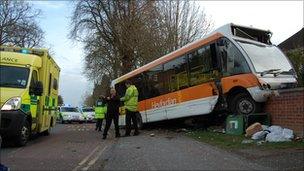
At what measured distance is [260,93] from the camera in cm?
1558

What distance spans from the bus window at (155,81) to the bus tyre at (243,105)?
485 cm

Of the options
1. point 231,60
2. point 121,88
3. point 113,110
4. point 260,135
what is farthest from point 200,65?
point 121,88

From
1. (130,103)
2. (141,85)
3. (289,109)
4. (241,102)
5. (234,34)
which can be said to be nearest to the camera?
(289,109)

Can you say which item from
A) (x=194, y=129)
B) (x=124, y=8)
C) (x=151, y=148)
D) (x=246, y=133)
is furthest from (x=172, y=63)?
(x=124, y=8)

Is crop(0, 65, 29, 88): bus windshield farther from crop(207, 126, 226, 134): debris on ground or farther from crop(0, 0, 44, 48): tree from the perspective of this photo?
crop(0, 0, 44, 48): tree

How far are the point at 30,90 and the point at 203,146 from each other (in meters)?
5.22

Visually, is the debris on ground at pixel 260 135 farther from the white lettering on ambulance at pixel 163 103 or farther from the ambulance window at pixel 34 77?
the ambulance window at pixel 34 77

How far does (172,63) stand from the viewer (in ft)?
66.1

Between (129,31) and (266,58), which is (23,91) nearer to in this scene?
(266,58)

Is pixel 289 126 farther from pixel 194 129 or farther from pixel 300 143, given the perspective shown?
pixel 194 129

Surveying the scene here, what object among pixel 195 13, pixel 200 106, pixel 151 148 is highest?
pixel 195 13

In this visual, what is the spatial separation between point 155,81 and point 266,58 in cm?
611

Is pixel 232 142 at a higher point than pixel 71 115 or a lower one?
lower

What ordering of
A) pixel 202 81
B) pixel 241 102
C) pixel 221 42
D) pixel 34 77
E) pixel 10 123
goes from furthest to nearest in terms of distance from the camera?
pixel 202 81, pixel 221 42, pixel 241 102, pixel 34 77, pixel 10 123
